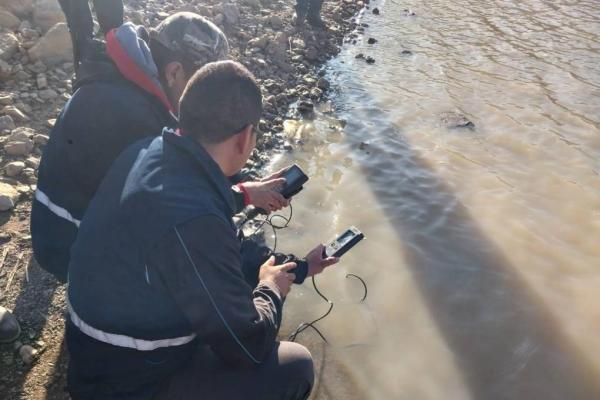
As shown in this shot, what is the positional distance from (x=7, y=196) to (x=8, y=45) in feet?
7.45

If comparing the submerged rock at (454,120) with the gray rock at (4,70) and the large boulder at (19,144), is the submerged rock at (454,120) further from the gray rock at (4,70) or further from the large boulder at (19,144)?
the gray rock at (4,70)

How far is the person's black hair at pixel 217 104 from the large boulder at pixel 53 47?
4102 millimetres

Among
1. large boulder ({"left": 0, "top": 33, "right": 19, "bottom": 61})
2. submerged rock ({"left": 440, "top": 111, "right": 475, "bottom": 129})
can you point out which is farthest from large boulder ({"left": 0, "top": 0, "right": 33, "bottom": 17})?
submerged rock ({"left": 440, "top": 111, "right": 475, "bottom": 129})

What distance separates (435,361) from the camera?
327cm

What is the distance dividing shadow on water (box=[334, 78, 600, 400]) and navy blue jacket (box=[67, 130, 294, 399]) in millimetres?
1850

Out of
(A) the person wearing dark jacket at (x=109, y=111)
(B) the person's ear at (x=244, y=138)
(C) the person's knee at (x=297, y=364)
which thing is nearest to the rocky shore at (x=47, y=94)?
(A) the person wearing dark jacket at (x=109, y=111)

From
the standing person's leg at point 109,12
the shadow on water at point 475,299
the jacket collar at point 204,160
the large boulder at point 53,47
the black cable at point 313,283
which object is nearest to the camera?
the jacket collar at point 204,160

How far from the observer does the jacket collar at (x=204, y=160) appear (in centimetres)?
190

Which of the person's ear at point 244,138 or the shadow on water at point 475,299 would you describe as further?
the shadow on water at point 475,299

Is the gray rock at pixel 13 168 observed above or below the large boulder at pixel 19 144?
below

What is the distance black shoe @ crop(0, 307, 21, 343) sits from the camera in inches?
110

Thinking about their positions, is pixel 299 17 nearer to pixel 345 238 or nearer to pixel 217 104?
pixel 345 238

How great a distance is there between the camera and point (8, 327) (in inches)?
110

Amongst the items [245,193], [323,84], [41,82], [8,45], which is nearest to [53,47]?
[8,45]
